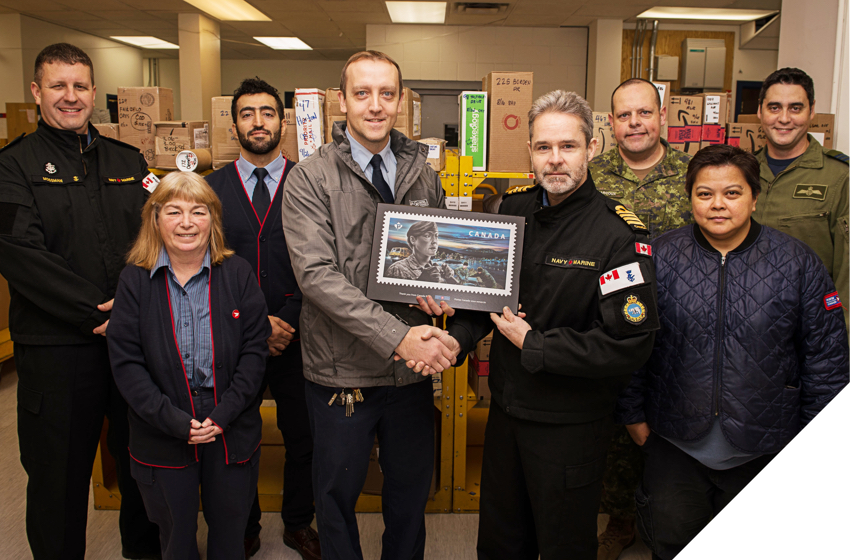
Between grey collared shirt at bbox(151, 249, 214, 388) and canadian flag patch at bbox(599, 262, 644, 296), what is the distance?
47.8 inches

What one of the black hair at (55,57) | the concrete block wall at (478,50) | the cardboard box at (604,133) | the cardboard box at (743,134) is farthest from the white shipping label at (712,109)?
the concrete block wall at (478,50)

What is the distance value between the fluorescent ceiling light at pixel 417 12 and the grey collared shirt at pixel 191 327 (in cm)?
637

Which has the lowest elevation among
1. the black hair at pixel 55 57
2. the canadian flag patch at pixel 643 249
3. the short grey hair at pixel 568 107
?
the canadian flag patch at pixel 643 249

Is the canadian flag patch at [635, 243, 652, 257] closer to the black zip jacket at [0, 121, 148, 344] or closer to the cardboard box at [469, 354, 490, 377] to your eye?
the cardboard box at [469, 354, 490, 377]

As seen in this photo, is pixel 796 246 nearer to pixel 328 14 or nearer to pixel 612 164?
pixel 612 164

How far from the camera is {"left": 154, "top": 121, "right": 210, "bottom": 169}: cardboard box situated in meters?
2.82

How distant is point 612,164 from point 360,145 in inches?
48.8

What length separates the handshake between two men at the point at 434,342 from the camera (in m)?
1.56

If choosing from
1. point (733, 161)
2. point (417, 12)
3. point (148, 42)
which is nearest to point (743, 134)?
point (733, 161)

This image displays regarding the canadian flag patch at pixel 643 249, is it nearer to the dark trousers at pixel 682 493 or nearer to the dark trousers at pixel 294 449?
the dark trousers at pixel 682 493

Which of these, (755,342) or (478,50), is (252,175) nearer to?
(755,342)

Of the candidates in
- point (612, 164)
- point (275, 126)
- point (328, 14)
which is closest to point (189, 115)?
point (328, 14)

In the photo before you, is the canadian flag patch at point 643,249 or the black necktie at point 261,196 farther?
the black necktie at point 261,196

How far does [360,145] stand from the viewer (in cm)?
175
